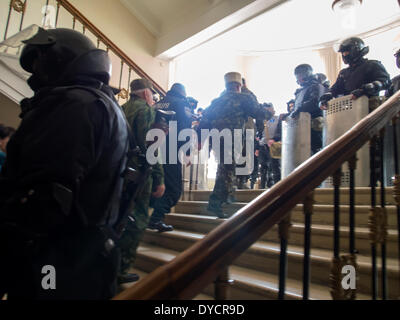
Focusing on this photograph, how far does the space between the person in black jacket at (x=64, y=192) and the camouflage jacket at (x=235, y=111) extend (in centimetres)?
198

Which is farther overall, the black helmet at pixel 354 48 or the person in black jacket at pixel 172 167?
the black helmet at pixel 354 48

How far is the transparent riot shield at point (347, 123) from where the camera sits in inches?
107

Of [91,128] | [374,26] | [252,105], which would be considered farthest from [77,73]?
[374,26]

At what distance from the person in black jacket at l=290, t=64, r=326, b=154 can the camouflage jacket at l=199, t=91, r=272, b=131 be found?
607mm

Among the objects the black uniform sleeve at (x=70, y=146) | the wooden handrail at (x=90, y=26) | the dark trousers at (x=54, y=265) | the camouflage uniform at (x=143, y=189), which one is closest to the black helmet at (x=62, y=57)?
the black uniform sleeve at (x=70, y=146)

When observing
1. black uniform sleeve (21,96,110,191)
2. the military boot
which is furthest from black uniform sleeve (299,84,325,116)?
black uniform sleeve (21,96,110,191)

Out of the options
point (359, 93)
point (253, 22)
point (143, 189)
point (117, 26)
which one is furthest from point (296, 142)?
point (117, 26)

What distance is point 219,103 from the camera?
10.2ft

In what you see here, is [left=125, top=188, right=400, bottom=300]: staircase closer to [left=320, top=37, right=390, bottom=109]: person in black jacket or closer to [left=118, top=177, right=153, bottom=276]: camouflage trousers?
[left=118, top=177, right=153, bottom=276]: camouflage trousers

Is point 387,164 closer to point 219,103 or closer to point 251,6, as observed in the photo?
point 219,103

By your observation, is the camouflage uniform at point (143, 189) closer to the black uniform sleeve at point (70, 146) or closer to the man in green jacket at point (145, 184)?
the man in green jacket at point (145, 184)
